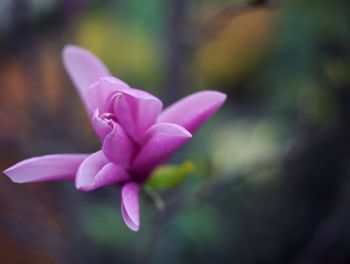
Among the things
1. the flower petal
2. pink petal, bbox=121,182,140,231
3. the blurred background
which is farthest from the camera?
the blurred background

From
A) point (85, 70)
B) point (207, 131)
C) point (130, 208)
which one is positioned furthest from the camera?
point (207, 131)

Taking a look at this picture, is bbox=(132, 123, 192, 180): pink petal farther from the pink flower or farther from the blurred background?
the blurred background

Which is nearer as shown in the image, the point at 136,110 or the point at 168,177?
the point at 136,110

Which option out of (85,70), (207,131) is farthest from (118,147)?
(207,131)

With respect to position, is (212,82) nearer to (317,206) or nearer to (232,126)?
(232,126)

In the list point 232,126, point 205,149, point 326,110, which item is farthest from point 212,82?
point 326,110

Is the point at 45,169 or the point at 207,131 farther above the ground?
the point at 45,169

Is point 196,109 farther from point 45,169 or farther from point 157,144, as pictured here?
point 45,169

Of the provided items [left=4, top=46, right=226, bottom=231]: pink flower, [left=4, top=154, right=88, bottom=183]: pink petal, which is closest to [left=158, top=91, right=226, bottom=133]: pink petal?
[left=4, top=46, right=226, bottom=231]: pink flower
